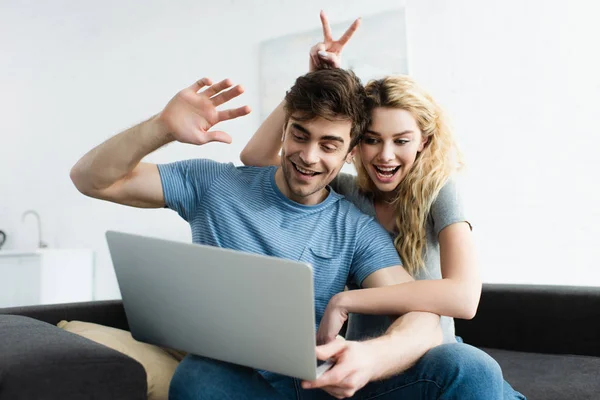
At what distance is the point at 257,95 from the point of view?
386 centimetres

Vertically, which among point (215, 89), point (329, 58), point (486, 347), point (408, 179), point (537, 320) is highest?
point (329, 58)

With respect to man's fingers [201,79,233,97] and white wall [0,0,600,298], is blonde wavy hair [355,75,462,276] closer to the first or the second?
man's fingers [201,79,233,97]

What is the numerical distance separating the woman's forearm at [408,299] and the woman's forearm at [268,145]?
57cm

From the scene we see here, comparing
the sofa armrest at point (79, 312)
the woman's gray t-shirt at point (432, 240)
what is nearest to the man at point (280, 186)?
the woman's gray t-shirt at point (432, 240)

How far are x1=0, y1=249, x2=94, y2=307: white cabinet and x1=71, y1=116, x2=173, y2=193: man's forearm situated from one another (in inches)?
110

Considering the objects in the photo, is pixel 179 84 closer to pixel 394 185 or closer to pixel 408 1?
pixel 408 1

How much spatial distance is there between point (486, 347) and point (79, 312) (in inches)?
54.0

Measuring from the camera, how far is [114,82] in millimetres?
4590

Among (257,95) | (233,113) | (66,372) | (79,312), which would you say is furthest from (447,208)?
(257,95)

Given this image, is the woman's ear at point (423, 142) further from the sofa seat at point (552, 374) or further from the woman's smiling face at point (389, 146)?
the sofa seat at point (552, 374)

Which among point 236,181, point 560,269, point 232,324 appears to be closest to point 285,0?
point 560,269

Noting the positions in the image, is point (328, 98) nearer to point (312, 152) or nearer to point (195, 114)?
point (312, 152)

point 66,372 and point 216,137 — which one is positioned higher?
point 216,137

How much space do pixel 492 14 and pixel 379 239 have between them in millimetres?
1813
